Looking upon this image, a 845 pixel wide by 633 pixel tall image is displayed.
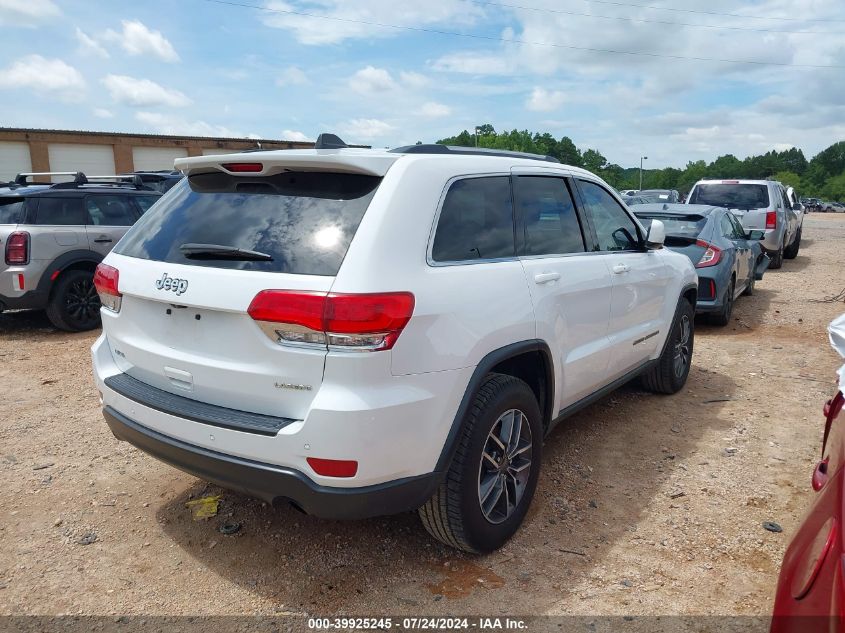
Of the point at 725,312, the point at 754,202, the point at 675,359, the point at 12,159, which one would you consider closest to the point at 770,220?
the point at 754,202

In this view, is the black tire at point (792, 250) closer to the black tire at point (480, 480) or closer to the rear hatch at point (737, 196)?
the rear hatch at point (737, 196)

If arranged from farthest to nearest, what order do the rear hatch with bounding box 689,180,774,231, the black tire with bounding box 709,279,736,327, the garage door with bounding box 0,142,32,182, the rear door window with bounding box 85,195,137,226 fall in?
1. the garage door with bounding box 0,142,32,182
2. the rear hatch with bounding box 689,180,774,231
3. the rear door window with bounding box 85,195,137,226
4. the black tire with bounding box 709,279,736,327

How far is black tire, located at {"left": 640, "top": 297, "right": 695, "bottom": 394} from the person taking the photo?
17.1 feet

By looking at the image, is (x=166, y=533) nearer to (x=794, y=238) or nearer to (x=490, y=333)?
(x=490, y=333)

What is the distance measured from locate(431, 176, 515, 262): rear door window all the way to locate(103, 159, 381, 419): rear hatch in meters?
0.39

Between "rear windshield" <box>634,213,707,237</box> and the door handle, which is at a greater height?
"rear windshield" <box>634,213,707,237</box>

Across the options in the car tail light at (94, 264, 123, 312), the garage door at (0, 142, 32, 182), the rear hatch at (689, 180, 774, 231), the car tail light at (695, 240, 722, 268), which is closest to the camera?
the car tail light at (94, 264, 123, 312)

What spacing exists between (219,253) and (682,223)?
6.90 meters

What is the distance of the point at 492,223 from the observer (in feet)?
10.5

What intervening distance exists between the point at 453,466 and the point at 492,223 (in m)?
1.18

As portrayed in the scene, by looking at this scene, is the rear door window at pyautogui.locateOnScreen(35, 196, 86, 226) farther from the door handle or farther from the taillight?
the door handle

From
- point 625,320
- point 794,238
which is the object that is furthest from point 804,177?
point 625,320

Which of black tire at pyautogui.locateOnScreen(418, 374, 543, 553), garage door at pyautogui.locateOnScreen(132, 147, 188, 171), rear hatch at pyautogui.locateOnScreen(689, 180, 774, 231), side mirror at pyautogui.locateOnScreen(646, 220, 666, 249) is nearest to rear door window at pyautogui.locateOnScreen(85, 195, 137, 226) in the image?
side mirror at pyautogui.locateOnScreen(646, 220, 666, 249)

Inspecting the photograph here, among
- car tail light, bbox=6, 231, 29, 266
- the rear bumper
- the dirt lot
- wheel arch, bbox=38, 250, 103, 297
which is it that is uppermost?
car tail light, bbox=6, 231, 29, 266
